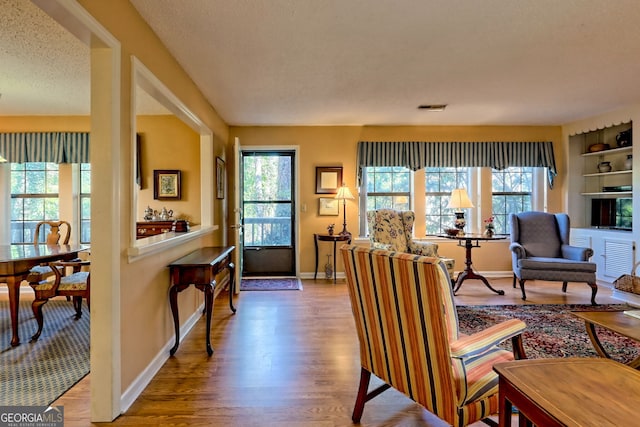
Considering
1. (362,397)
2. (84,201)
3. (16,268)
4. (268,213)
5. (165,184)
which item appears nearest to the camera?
(362,397)

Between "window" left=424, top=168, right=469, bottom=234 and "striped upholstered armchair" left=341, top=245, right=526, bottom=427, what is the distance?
147 inches

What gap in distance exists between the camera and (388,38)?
7.68 feet

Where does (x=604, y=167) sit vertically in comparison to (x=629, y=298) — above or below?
above

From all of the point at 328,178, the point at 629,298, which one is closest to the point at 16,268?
the point at 328,178

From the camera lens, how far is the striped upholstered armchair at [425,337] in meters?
1.24

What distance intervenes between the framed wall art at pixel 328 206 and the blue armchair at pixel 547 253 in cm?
244

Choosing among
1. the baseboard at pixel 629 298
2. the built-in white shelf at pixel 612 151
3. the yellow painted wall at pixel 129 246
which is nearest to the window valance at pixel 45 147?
the yellow painted wall at pixel 129 246

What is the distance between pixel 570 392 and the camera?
0.94m

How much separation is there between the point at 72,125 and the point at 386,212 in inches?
174

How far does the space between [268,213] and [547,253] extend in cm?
400

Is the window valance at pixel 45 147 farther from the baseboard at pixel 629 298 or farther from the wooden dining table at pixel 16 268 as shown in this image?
the baseboard at pixel 629 298

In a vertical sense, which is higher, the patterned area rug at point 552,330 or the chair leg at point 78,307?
the chair leg at point 78,307

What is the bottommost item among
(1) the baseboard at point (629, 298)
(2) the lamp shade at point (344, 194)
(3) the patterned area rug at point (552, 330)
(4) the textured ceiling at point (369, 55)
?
(3) the patterned area rug at point (552, 330)

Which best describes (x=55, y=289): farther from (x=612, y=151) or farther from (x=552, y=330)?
(x=612, y=151)
